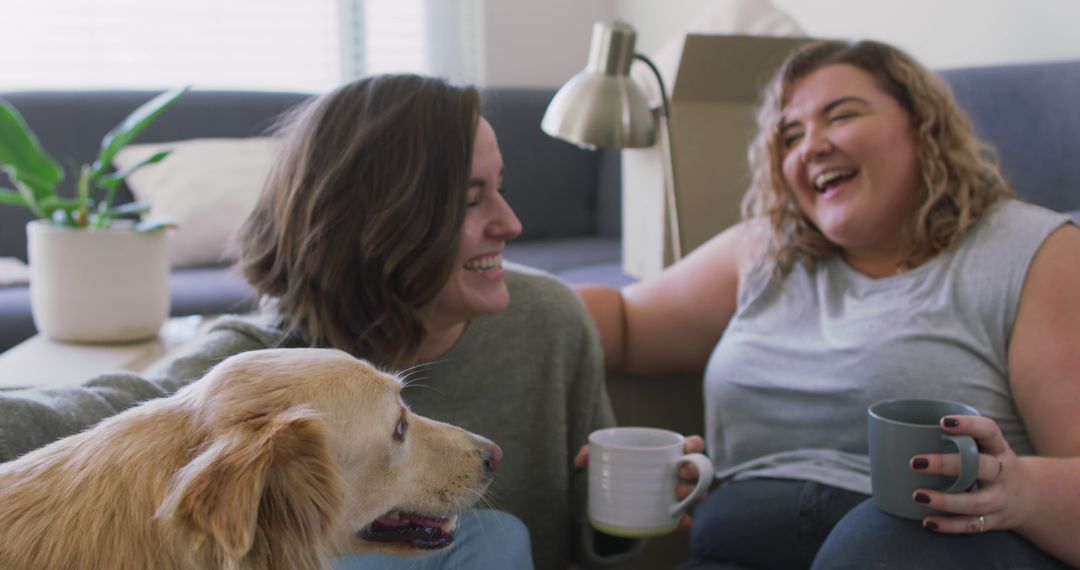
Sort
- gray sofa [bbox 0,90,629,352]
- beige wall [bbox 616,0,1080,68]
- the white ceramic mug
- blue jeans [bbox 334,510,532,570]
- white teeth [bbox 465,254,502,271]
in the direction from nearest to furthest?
1. blue jeans [bbox 334,510,532,570]
2. the white ceramic mug
3. white teeth [bbox 465,254,502,271]
4. beige wall [bbox 616,0,1080,68]
5. gray sofa [bbox 0,90,629,352]

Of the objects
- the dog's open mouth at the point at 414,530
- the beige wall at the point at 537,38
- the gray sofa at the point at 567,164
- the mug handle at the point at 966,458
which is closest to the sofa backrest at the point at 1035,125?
the gray sofa at the point at 567,164

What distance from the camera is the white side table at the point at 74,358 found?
61.1 inches

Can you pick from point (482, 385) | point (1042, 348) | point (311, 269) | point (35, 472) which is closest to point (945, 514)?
point (1042, 348)

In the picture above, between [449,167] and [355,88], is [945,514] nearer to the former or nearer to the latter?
[449,167]

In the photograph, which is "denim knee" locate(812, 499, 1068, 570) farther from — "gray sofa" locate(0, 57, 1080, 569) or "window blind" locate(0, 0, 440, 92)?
"window blind" locate(0, 0, 440, 92)

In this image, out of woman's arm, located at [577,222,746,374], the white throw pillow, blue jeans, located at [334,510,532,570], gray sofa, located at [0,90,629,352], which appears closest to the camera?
blue jeans, located at [334,510,532,570]

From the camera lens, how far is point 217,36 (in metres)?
3.98

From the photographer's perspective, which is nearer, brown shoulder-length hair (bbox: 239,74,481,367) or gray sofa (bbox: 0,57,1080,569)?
brown shoulder-length hair (bbox: 239,74,481,367)

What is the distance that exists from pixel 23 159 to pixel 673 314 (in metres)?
1.22

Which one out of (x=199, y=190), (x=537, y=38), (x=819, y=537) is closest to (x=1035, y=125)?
(x=819, y=537)

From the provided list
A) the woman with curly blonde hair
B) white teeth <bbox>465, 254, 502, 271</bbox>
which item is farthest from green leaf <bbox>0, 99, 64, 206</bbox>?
the woman with curly blonde hair

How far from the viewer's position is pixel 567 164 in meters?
3.89

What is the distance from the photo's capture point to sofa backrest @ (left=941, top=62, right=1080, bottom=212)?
5.27 feet

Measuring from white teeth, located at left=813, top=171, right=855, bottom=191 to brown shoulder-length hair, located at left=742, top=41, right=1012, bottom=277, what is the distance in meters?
0.07
